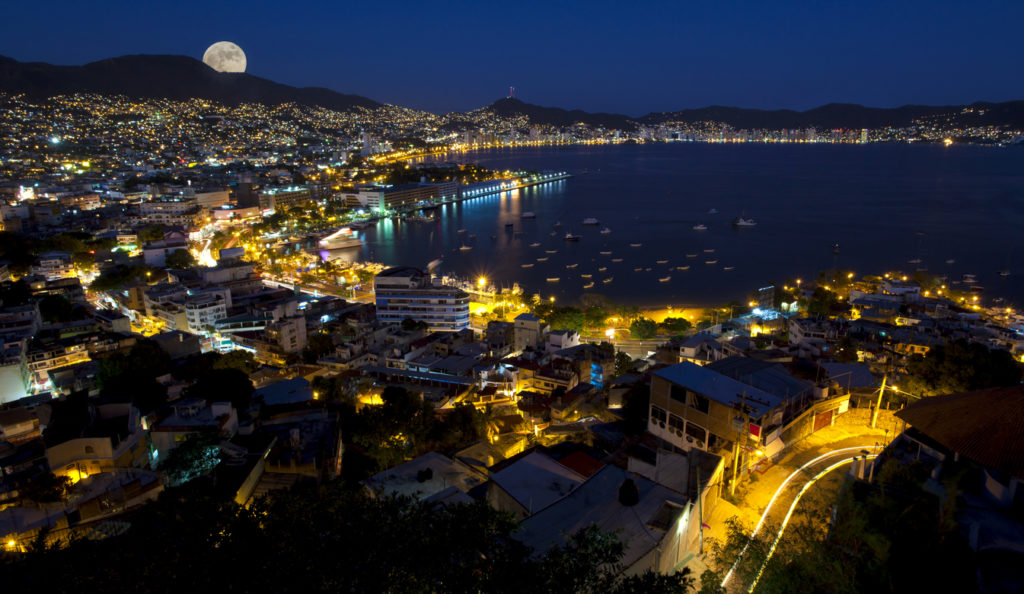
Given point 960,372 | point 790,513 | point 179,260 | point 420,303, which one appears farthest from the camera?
point 179,260

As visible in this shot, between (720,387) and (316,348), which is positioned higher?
(720,387)

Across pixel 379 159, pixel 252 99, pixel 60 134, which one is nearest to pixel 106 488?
pixel 60 134

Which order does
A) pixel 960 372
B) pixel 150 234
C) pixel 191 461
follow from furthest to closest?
pixel 150 234 < pixel 960 372 < pixel 191 461

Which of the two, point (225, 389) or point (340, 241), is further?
point (340, 241)

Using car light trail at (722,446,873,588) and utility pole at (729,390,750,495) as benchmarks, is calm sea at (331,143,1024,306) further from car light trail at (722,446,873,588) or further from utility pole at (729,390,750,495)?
utility pole at (729,390,750,495)

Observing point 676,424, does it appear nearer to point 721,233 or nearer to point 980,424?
point 980,424

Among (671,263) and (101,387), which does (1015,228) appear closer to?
(671,263)

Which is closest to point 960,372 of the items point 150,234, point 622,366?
point 622,366
